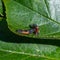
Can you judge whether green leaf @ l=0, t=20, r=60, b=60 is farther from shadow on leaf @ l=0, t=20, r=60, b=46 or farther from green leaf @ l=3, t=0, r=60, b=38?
Answer: green leaf @ l=3, t=0, r=60, b=38

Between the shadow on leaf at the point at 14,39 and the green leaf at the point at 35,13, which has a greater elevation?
the green leaf at the point at 35,13

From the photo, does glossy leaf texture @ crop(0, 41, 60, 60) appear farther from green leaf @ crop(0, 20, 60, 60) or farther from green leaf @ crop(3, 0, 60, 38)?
green leaf @ crop(3, 0, 60, 38)

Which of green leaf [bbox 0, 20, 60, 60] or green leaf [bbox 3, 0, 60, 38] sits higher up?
green leaf [bbox 3, 0, 60, 38]

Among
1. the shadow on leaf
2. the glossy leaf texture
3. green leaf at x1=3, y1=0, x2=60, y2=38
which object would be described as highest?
green leaf at x1=3, y1=0, x2=60, y2=38

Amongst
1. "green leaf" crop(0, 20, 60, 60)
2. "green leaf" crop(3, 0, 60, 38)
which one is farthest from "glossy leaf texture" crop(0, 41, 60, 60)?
"green leaf" crop(3, 0, 60, 38)

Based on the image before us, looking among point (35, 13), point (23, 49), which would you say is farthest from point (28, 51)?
point (35, 13)

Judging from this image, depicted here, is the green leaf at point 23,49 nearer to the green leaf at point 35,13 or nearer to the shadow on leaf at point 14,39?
the shadow on leaf at point 14,39

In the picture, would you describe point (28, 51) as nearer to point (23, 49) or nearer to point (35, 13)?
point (23, 49)

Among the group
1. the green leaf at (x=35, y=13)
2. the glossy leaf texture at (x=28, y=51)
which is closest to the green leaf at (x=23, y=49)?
the glossy leaf texture at (x=28, y=51)
